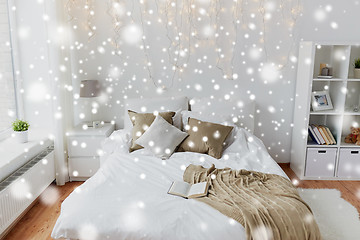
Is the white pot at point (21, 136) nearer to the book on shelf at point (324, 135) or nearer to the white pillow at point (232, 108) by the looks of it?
the white pillow at point (232, 108)

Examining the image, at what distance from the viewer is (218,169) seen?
2604 millimetres

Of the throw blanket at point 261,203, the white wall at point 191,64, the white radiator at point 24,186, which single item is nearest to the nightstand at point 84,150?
the white radiator at point 24,186

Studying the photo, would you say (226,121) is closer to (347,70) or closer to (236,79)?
(236,79)

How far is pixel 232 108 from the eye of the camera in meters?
3.50

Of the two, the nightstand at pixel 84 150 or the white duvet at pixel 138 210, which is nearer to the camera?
the white duvet at pixel 138 210

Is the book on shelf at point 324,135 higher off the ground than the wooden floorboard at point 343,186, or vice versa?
the book on shelf at point 324,135

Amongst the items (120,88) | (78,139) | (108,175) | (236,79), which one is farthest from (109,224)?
(236,79)

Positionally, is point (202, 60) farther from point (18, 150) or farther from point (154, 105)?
point (18, 150)

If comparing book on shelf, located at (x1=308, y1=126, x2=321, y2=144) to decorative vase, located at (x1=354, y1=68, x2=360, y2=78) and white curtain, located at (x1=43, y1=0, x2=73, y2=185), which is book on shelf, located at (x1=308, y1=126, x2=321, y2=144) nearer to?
decorative vase, located at (x1=354, y1=68, x2=360, y2=78)

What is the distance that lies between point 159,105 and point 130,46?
2.41 feet

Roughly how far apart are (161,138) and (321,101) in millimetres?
1796

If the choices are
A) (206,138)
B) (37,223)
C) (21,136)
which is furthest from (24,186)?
(206,138)

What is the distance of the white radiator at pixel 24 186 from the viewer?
7.90ft

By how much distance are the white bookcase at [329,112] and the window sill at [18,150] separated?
8.61ft
